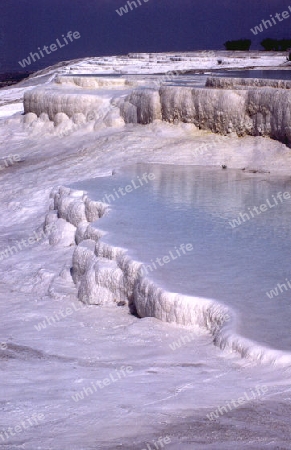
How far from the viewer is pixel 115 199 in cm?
666

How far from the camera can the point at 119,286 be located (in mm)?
5012

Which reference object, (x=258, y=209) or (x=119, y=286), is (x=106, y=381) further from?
(x=258, y=209)

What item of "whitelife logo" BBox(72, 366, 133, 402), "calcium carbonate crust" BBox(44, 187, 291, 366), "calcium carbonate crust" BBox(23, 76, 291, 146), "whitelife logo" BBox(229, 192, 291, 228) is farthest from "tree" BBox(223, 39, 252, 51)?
"whitelife logo" BBox(72, 366, 133, 402)

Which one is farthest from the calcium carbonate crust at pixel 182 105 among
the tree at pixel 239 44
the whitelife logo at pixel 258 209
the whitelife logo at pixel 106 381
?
the tree at pixel 239 44

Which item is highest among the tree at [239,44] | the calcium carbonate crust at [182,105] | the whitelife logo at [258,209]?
the tree at [239,44]

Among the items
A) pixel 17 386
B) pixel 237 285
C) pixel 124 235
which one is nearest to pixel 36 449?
pixel 17 386

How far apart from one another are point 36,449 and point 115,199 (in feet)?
13.1

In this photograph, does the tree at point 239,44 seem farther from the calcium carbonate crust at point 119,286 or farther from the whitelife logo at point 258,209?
the whitelife logo at point 258,209

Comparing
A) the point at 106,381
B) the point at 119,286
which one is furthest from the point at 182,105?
the point at 106,381

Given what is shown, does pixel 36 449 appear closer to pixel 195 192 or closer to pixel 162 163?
pixel 195 192

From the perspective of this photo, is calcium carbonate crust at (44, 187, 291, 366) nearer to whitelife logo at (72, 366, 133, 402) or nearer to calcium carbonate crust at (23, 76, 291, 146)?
whitelife logo at (72, 366, 133, 402)

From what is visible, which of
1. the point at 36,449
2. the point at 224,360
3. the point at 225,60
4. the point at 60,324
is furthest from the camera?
the point at 225,60

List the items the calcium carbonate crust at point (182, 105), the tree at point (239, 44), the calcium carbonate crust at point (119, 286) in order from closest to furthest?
the calcium carbonate crust at point (119, 286), the calcium carbonate crust at point (182, 105), the tree at point (239, 44)

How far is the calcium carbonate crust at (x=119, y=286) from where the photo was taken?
3.75 m
